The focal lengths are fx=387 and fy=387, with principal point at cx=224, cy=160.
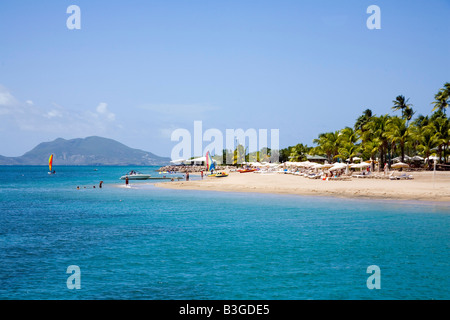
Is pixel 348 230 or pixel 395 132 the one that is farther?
pixel 395 132

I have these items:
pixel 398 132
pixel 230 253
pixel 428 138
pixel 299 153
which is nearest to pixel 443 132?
pixel 428 138

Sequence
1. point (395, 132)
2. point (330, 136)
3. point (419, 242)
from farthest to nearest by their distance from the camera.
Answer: point (330, 136), point (395, 132), point (419, 242)

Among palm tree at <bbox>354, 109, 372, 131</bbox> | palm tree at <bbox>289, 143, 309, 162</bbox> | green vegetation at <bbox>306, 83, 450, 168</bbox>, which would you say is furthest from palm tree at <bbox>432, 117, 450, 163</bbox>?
palm tree at <bbox>289, 143, 309, 162</bbox>

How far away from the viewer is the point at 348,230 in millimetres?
22188

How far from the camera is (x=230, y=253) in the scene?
16.9 metres

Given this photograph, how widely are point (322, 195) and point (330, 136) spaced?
173 feet

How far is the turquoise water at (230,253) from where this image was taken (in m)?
12.4

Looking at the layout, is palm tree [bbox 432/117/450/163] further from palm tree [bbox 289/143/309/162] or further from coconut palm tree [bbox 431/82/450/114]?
palm tree [bbox 289/143/309/162]

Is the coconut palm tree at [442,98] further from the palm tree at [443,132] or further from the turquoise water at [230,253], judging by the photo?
the turquoise water at [230,253]

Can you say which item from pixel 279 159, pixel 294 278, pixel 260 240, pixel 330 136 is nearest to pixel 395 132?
pixel 330 136

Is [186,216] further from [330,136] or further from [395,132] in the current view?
[330,136]

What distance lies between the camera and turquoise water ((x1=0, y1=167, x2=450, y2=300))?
12.4m

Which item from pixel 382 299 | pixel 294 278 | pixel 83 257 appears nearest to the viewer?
pixel 382 299

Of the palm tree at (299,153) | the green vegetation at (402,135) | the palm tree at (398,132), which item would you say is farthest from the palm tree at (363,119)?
the palm tree at (398,132)
